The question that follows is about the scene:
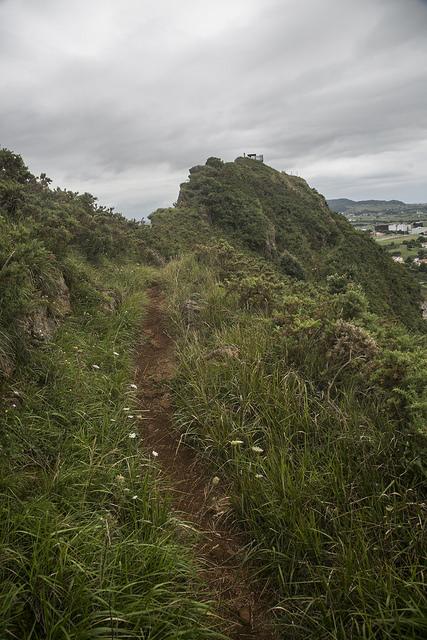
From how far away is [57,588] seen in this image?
→ 6.45ft

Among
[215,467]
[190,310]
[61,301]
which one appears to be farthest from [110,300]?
[215,467]

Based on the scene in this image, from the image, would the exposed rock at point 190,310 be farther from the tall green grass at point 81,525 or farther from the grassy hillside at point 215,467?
the tall green grass at point 81,525

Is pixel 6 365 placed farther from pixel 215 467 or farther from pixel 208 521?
pixel 208 521

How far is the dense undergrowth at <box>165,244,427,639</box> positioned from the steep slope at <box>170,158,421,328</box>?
2359 cm

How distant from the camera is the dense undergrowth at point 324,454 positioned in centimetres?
216

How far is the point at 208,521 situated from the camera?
118 inches

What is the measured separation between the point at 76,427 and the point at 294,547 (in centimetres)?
209

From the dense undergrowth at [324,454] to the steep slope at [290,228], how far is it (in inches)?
929

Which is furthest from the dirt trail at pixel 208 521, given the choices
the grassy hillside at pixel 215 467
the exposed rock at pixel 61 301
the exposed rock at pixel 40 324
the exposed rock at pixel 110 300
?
the exposed rock at pixel 110 300

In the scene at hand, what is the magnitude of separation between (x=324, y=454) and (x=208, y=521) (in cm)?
106

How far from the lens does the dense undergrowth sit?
2162mm

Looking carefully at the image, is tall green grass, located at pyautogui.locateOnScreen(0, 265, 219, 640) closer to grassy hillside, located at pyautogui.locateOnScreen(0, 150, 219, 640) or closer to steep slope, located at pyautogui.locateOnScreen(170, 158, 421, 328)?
grassy hillside, located at pyautogui.locateOnScreen(0, 150, 219, 640)

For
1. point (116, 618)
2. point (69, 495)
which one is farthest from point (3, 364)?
point (116, 618)

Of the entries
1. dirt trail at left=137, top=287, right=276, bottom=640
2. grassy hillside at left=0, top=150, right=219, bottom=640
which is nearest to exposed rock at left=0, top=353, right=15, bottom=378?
grassy hillside at left=0, top=150, right=219, bottom=640
